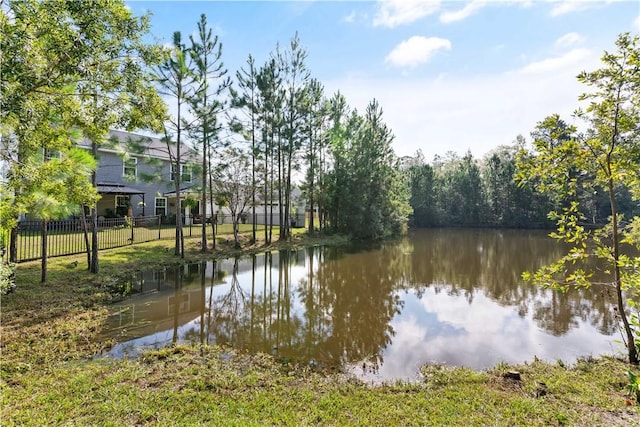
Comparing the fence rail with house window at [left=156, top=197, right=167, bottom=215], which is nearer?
the fence rail

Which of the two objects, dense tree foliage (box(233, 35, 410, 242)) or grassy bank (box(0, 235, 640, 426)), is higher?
dense tree foliage (box(233, 35, 410, 242))

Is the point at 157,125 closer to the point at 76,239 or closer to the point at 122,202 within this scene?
the point at 76,239

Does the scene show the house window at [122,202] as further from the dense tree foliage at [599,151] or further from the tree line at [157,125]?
the dense tree foliage at [599,151]

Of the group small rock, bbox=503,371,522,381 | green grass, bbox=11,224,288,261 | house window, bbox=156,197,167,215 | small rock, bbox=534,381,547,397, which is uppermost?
house window, bbox=156,197,167,215

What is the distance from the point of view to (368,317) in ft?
22.7

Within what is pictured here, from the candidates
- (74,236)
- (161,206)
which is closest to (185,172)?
(74,236)

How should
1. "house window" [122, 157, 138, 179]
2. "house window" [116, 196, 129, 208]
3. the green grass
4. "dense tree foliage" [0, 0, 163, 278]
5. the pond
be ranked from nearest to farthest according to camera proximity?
"dense tree foliage" [0, 0, 163, 278]
the pond
the green grass
"house window" [122, 157, 138, 179]
"house window" [116, 196, 129, 208]

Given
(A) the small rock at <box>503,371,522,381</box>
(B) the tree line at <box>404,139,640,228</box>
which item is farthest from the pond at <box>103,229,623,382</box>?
(B) the tree line at <box>404,139,640,228</box>

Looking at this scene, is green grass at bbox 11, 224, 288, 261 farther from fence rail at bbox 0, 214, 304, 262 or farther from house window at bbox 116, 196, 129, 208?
house window at bbox 116, 196, 129, 208

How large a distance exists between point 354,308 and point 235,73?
46.1 feet

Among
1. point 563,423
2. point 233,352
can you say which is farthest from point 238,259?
point 563,423

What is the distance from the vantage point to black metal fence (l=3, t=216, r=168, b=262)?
10.3 m

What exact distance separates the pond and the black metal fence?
3530mm

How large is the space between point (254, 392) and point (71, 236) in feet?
43.1
